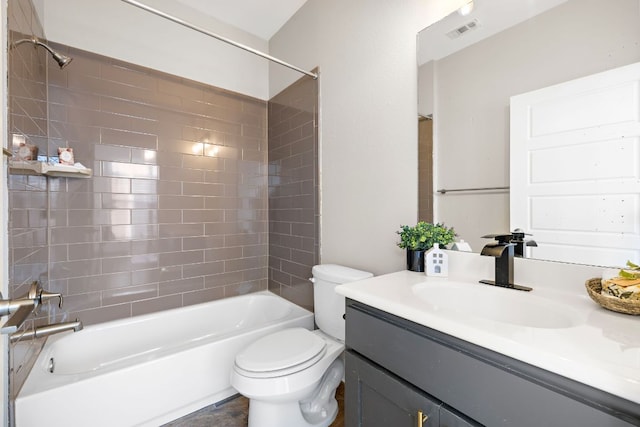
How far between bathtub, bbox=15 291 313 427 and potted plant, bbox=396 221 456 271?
966 millimetres

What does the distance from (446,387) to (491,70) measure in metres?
1.19

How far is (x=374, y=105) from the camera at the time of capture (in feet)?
5.41

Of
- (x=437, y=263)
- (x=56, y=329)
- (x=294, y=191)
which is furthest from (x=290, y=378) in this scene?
(x=294, y=191)

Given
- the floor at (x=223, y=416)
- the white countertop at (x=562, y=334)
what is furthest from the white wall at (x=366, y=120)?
the floor at (x=223, y=416)

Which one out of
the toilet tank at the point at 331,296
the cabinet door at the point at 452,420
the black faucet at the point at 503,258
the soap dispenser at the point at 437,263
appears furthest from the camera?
the toilet tank at the point at 331,296

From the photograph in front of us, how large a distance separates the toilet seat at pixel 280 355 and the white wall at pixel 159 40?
201 cm

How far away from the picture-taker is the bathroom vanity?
1.77 ft

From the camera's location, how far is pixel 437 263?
4.02 feet

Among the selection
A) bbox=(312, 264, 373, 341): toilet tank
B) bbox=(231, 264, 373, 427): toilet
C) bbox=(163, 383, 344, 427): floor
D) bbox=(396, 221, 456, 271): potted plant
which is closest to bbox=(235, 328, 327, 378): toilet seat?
bbox=(231, 264, 373, 427): toilet

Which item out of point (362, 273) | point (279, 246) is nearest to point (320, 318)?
point (362, 273)

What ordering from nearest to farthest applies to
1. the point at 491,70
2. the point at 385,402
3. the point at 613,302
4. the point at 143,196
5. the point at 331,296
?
the point at 613,302, the point at 385,402, the point at 491,70, the point at 331,296, the point at 143,196

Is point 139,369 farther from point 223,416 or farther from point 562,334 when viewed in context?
point 562,334

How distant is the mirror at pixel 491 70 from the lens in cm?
93

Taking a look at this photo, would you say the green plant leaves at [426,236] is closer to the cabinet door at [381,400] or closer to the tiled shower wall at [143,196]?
the cabinet door at [381,400]
